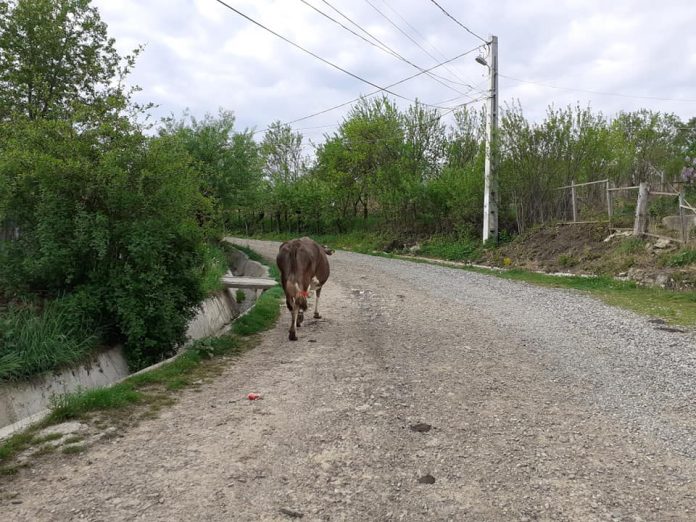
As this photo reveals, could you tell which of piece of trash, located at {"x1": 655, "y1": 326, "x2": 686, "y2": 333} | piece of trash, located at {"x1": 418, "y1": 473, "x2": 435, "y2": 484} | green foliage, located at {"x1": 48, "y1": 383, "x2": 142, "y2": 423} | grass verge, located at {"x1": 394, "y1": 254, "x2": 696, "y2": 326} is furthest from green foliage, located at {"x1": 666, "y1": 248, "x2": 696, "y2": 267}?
green foliage, located at {"x1": 48, "y1": 383, "x2": 142, "y2": 423}

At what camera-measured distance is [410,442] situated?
4.12 m

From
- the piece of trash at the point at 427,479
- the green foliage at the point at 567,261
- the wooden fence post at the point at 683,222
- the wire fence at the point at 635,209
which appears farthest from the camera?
the green foliage at the point at 567,261

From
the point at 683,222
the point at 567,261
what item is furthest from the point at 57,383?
the point at 567,261

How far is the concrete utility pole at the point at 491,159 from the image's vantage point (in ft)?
68.4

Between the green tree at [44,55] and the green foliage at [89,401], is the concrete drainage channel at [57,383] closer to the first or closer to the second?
the green foliage at [89,401]

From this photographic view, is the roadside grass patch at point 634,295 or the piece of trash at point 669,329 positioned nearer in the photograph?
the piece of trash at point 669,329

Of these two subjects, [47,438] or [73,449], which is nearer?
[73,449]

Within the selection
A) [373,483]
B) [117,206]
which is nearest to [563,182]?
[117,206]

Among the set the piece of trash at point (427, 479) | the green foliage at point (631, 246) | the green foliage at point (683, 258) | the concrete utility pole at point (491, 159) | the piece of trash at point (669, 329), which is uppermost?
the concrete utility pole at point (491, 159)

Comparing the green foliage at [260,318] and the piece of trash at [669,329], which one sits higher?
the green foliage at [260,318]

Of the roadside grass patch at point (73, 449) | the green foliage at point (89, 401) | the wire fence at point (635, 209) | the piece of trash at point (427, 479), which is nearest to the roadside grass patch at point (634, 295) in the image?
the wire fence at point (635, 209)

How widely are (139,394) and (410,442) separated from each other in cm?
284

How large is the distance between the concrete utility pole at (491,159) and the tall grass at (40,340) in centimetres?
1744

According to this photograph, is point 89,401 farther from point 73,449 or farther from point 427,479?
point 427,479
